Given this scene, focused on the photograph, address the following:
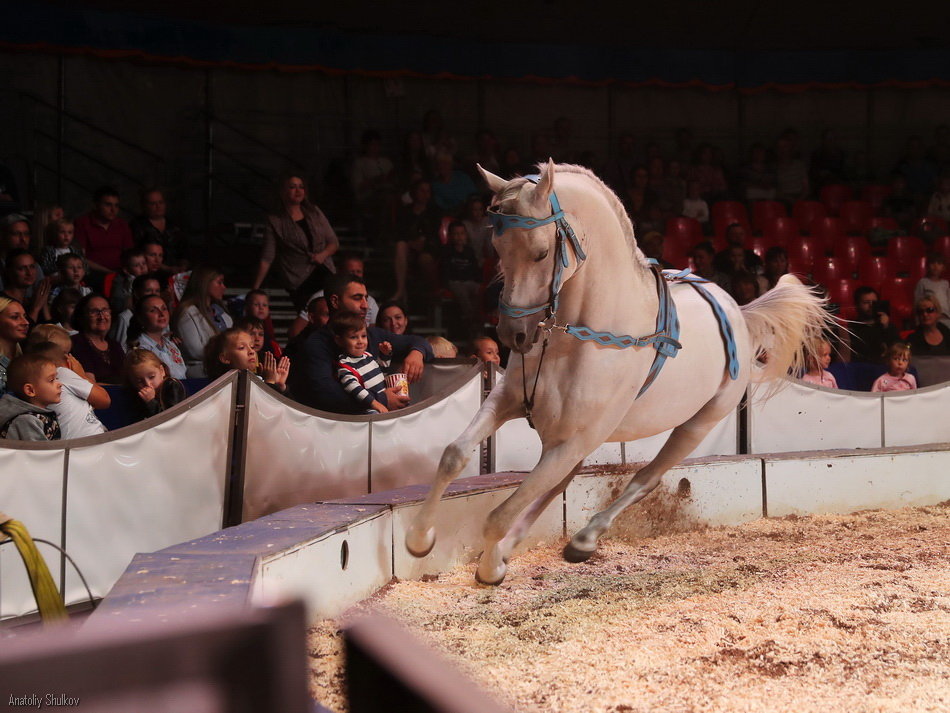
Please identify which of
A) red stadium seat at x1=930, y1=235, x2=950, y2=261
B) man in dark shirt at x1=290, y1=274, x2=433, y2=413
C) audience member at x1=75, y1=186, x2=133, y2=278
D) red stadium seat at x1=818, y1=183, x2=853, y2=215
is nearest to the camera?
man in dark shirt at x1=290, y1=274, x2=433, y2=413

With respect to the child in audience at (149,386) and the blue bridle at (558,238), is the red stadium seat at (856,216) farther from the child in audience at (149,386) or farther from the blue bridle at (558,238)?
the child in audience at (149,386)

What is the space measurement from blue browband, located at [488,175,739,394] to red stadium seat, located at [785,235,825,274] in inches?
298

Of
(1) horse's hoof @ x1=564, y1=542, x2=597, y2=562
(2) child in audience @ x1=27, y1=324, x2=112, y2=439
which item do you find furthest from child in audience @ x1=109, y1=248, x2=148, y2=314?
(1) horse's hoof @ x1=564, y1=542, x2=597, y2=562

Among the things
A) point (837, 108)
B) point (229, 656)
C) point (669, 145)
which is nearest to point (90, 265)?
point (229, 656)

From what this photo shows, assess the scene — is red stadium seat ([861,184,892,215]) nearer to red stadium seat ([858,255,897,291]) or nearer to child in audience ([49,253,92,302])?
red stadium seat ([858,255,897,291])

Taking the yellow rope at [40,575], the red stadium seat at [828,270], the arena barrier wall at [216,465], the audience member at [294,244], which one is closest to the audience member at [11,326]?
the arena barrier wall at [216,465]

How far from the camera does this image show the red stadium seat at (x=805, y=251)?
12375mm

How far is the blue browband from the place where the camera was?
401 centimetres

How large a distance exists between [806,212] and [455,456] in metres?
10.1

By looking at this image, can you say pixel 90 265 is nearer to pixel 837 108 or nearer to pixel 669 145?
pixel 669 145

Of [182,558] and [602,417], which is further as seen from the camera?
[602,417]

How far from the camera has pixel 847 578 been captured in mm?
5043

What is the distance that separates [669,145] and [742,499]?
345 inches

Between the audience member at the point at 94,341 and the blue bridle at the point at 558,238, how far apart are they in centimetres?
288
